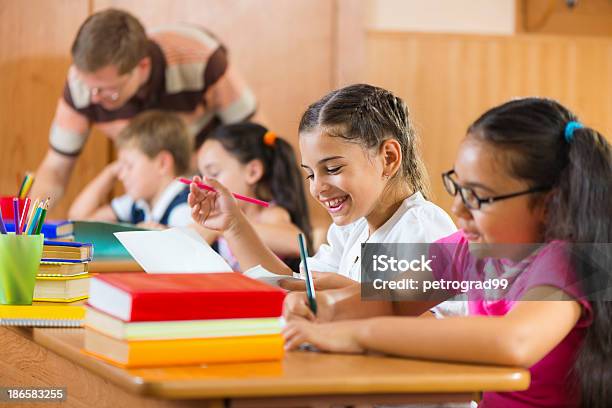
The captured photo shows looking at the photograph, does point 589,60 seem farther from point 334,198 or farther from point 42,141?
point 334,198

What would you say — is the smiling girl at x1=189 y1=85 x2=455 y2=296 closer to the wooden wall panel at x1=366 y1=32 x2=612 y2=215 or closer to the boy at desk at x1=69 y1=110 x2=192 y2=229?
the boy at desk at x1=69 y1=110 x2=192 y2=229

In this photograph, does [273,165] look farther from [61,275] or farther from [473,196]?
[473,196]

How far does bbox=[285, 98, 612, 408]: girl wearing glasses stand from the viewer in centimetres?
111

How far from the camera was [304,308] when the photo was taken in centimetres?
125

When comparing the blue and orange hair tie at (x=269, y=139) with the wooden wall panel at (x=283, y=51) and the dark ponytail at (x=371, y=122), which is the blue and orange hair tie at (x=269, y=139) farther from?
the dark ponytail at (x=371, y=122)

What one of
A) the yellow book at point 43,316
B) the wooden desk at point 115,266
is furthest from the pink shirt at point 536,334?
the wooden desk at point 115,266

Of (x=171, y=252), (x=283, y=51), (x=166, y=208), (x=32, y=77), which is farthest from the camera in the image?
(x=283, y=51)

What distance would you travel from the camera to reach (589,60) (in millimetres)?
4180

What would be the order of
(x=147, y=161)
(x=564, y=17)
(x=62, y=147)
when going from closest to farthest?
(x=147, y=161) < (x=62, y=147) < (x=564, y=17)

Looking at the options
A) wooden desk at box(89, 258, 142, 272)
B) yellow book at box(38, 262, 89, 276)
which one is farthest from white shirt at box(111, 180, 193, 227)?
yellow book at box(38, 262, 89, 276)

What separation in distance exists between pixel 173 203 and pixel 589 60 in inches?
82.5

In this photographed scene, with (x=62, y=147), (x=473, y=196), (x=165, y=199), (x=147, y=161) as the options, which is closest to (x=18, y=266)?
(x=473, y=196)

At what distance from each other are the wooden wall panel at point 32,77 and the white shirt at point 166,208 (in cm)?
62

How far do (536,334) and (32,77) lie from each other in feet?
11.0
